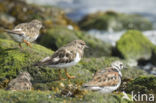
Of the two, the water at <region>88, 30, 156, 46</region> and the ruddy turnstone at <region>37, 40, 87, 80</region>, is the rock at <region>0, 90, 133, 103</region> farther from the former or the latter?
the water at <region>88, 30, 156, 46</region>

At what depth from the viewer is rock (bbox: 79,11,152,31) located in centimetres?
3806

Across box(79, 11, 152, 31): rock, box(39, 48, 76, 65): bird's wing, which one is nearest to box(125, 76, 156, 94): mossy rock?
box(39, 48, 76, 65): bird's wing

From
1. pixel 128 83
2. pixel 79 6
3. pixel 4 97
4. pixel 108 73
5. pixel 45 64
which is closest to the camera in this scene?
pixel 4 97

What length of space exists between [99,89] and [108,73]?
781 millimetres

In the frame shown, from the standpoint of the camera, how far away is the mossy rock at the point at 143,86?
40.4 ft

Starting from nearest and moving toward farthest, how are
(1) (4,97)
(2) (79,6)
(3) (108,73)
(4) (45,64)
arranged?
(1) (4,97) < (3) (108,73) < (4) (45,64) < (2) (79,6)

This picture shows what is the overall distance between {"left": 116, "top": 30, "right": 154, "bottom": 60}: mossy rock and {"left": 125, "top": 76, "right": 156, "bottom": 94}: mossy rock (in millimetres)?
11332

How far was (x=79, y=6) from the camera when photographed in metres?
55.2

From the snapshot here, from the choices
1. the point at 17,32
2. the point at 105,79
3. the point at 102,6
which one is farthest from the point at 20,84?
the point at 102,6

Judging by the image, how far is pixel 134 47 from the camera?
997 inches

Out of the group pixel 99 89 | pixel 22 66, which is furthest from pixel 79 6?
pixel 99 89

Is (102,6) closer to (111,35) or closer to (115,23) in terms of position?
(115,23)

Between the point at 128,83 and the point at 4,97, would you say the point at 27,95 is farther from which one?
the point at 128,83

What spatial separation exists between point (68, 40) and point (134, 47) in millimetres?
5368
